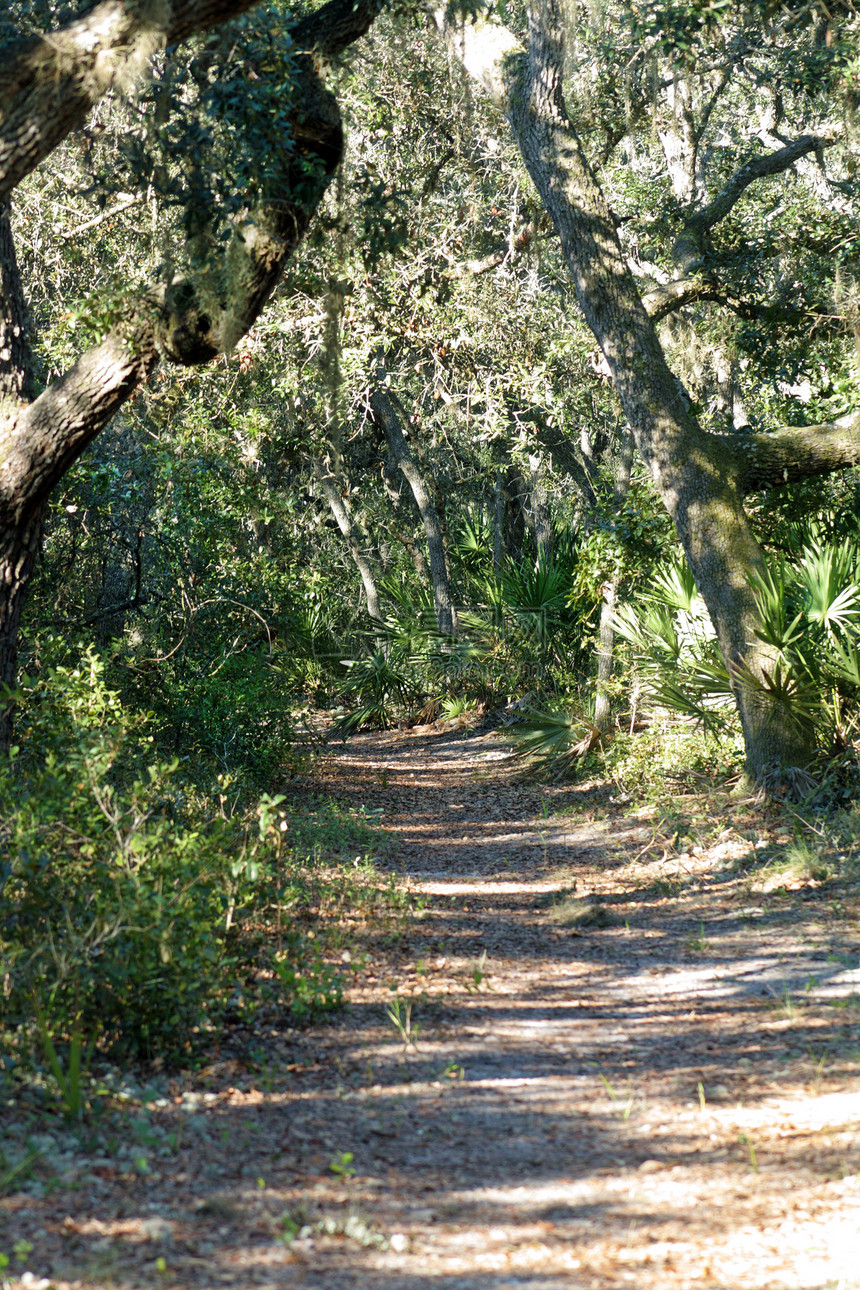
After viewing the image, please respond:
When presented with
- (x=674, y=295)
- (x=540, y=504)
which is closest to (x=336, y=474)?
(x=674, y=295)

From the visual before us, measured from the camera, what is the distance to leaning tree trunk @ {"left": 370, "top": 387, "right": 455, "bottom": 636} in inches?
600

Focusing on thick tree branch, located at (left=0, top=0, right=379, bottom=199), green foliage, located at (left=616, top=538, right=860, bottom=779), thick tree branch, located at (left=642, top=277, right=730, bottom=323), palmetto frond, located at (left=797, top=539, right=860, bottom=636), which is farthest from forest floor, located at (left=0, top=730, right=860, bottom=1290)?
Answer: thick tree branch, located at (left=642, top=277, right=730, bottom=323)

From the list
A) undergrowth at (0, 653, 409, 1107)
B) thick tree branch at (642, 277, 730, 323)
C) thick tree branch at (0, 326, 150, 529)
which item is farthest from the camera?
thick tree branch at (642, 277, 730, 323)

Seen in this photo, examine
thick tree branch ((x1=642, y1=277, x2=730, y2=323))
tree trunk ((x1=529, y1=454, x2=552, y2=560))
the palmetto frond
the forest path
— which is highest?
thick tree branch ((x1=642, y1=277, x2=730, y2=323))

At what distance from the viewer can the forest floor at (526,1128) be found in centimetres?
306

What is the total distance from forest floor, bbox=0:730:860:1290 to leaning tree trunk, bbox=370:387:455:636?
835cm

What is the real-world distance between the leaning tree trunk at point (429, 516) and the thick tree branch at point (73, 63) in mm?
10378

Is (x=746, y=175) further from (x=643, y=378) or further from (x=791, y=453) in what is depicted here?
(x=791, y=453)

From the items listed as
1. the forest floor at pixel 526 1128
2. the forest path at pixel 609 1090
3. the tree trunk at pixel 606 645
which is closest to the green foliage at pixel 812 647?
the forest path at pixel 609 1090

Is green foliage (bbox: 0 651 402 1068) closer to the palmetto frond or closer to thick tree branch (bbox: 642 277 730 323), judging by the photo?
the palmetto frond

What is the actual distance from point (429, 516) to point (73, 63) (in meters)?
11.0

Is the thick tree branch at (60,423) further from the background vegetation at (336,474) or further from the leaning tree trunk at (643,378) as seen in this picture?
the leaning tree trunk at (643,378)

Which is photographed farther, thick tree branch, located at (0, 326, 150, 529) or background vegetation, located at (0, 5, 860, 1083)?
thick tree branch, located at (0, 326, 150, 529)

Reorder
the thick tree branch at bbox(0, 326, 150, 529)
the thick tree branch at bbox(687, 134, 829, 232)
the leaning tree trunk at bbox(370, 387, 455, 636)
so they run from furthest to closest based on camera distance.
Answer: the leaning tree trunk at bbox(370, 387, 455, 636) < the thick tree branch at bbox(687, 134, 829, 232) < the thick tree branch at bbox(0, 326, 150, 529)
